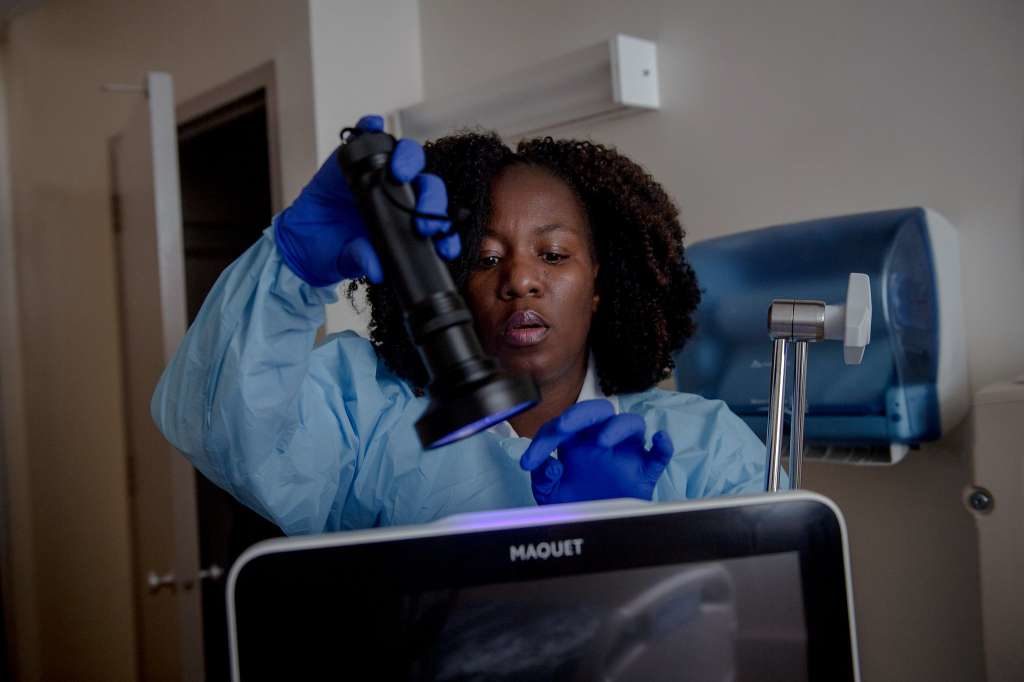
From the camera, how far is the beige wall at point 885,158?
1.36 m

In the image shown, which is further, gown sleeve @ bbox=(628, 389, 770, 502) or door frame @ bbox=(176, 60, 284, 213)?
door frame @ bbox=(176, 60, 284, 213)

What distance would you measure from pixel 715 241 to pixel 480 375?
100 cm

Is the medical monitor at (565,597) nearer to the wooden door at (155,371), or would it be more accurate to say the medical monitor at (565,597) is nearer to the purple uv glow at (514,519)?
the purple uv glow at (514,519)

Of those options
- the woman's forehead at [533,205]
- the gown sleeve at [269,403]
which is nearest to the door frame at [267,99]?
the woman's forehead at [533,205]

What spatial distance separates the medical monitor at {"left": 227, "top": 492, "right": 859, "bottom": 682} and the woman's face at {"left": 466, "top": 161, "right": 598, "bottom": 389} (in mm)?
552

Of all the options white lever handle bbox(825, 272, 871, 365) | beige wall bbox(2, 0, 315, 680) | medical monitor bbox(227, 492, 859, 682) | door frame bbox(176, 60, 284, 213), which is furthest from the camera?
beige wall bbox(2, 0, 315, 680)

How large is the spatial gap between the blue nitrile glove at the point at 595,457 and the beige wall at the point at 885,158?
76cm

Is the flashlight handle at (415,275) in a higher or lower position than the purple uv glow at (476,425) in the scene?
higher

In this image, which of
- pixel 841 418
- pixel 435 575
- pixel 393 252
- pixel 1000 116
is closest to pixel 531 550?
pixel 435 575

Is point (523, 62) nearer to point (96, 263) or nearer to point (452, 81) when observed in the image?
point (452, 81)

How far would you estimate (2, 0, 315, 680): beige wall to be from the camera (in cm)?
282

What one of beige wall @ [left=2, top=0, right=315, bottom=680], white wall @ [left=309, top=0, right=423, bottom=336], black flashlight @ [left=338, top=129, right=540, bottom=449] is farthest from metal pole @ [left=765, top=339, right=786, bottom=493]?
beige wall @ [left=2, top=0, right=315, bottom=680]

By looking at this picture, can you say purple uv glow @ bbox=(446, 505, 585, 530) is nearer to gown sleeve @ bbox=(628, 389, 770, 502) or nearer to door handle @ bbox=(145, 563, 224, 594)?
gown sleeve @ bbox=(628, 389, 770, 502)

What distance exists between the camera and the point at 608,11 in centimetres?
185
